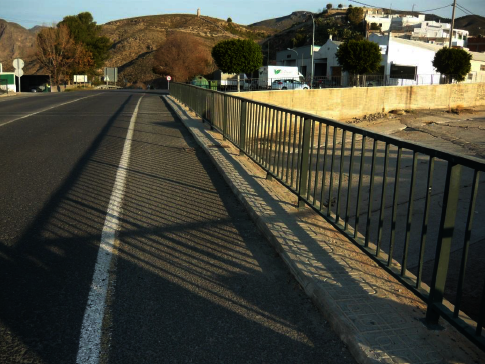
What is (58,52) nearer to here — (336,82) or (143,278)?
(336,82)

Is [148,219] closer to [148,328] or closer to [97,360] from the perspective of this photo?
[148,328]

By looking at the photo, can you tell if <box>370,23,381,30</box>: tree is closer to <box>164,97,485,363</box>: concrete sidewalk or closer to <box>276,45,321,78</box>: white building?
<box>276,45,321,78</box>: white building

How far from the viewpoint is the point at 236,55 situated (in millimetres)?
56406

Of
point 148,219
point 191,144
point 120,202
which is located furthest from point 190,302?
point 191,144

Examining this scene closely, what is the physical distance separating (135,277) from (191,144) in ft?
26.2

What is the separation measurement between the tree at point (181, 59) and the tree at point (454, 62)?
5065 cm

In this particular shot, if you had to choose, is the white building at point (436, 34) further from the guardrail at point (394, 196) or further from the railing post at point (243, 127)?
the railing post at point (243, 127)

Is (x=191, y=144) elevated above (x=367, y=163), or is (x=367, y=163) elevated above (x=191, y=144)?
(x=191, y=144)

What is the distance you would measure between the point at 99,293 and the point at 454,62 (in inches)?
2124

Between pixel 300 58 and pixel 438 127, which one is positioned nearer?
pixel 438 127

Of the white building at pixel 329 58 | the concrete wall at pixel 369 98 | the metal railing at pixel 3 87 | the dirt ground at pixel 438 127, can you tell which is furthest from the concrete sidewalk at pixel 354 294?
A: the white building at pixel 329 58

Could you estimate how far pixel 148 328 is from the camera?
3.54 m

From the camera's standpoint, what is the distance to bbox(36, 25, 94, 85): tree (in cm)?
7556

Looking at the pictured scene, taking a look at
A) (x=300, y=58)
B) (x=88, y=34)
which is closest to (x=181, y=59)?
(x=88, y=34)
